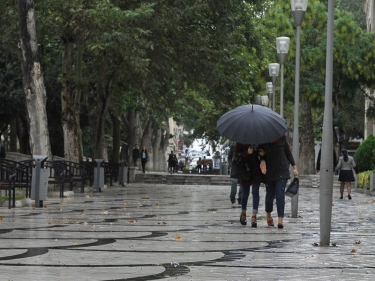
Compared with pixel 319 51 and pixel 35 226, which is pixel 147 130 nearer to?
pixel 319 51

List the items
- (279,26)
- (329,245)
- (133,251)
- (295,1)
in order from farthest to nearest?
(279,26) → (295,1) → (329,245) → (133,251)

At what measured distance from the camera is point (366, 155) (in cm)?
4538

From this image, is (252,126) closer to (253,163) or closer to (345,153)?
(253,163)

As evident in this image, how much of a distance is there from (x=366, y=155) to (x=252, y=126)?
96.4 feet

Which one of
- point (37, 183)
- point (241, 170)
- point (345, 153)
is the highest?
point (345, 153)

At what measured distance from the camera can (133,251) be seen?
39.1ft

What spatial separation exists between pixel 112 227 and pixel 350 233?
11.7 feet

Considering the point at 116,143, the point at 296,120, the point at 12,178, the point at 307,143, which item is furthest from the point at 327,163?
the point at 307,143

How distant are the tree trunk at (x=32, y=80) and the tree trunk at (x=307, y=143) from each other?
31216 millimetres

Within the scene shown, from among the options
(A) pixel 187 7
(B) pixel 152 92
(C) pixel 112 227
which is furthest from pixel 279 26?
(C) pixel 112 227

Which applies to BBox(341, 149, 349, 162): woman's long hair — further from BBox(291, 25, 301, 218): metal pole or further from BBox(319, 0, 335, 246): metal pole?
BBox(319, 0, 335, 246): metal pole

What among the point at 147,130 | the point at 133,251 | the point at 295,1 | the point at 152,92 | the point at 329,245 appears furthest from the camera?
the point at 147,130

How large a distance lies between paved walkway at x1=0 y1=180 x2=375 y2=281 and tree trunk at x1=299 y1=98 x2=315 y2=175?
3903 cm

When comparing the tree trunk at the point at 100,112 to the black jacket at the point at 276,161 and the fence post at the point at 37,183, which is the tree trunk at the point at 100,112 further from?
the black jacket at the point at 276,161
